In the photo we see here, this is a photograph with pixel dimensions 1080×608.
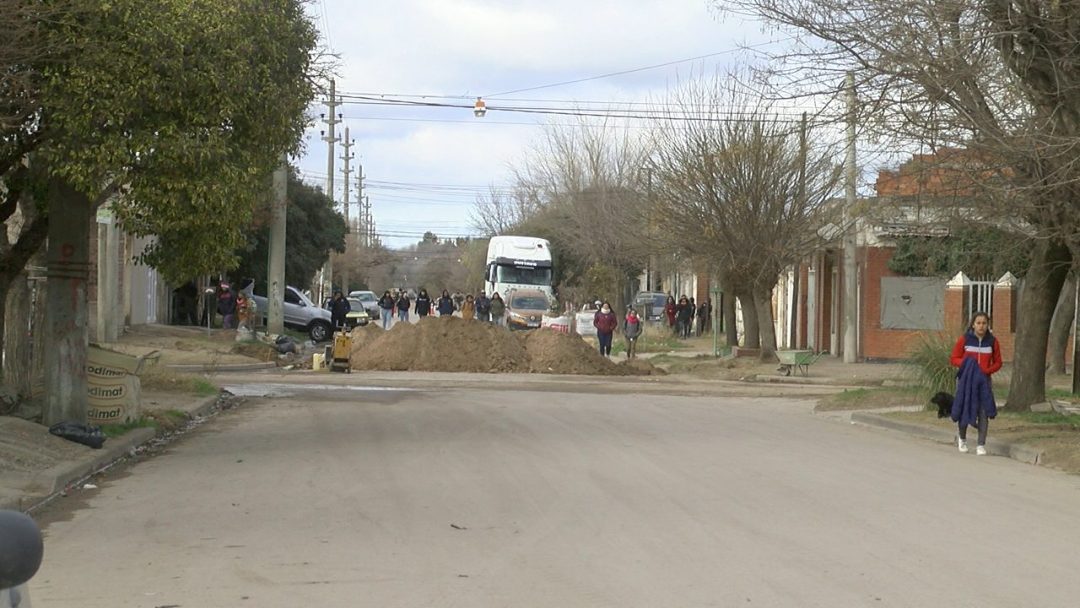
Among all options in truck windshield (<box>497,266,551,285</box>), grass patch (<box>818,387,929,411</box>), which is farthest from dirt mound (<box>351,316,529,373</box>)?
truck windshield (<box>497,266,551,285</box>)

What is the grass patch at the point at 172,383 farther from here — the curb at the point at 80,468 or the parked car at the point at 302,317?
the parked car at the point at 302,317

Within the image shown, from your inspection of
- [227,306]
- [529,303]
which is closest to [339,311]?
[227,306]

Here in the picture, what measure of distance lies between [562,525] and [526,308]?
145 feet

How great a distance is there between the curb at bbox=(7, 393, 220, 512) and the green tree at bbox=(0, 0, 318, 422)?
25.8 inches

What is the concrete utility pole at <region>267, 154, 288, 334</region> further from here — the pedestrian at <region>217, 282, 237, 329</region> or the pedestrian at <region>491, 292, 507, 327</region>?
the pedestrian at <region>491, 292, 507, 327</region>

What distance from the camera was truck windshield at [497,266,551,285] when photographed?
55906 mm

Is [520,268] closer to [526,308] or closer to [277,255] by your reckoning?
[526,308]

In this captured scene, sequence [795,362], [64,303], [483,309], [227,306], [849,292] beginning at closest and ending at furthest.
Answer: [64,303], [795,362], [849,292], [227,306], [483,309]

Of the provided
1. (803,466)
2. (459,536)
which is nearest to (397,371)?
(803,466)

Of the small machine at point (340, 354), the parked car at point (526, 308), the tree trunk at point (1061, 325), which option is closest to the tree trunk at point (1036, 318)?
the tree trunk at point (1061, 325)

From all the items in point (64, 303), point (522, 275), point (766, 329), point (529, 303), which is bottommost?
point (766, 329)

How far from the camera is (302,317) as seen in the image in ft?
152

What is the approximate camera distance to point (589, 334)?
50.5m

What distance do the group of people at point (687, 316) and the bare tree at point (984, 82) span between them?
1575 inches
